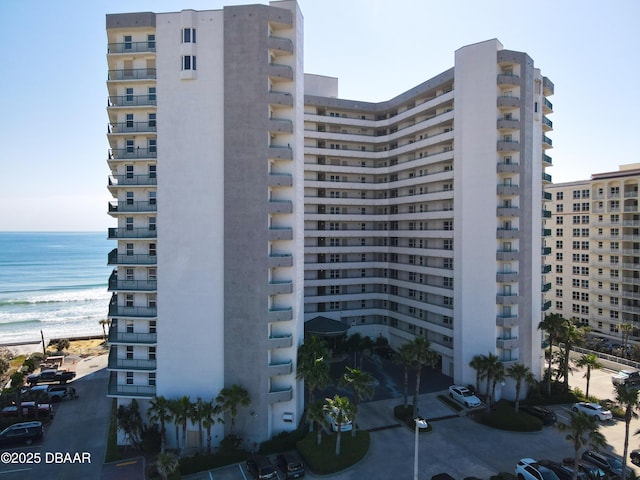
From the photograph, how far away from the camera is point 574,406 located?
42.8m

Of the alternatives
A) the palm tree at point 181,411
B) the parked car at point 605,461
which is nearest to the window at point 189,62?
the palm tree at point 181,411

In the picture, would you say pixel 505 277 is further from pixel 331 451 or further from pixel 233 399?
pixel 233 399

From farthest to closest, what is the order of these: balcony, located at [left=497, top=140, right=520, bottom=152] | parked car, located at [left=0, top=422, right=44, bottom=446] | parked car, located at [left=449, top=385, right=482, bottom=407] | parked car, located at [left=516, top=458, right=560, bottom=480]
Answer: balcony, located at [left=497, top=140, right=520, bottom=152], parked car, located at [left=449, top=385, right=482, bottom=407], parked car, located at [left=0, top=422, right=44, bottom=446], parked car, located at [left=516, top=458, right=560, bottom=480]

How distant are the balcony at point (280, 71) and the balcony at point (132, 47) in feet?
34.7

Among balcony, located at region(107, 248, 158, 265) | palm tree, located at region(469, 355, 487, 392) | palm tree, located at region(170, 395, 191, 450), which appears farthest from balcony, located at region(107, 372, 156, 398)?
palm tree, located at region(469, 355, 487, 392)

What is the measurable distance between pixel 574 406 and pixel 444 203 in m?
27.0

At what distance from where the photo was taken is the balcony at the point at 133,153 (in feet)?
121

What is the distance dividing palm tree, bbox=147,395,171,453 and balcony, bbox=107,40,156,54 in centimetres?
3029

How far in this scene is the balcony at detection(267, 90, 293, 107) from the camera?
120ft

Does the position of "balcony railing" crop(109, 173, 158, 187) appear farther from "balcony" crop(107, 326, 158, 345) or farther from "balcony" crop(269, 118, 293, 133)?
"balcony" crop(107, 326, 158, 345)

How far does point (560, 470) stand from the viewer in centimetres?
2998

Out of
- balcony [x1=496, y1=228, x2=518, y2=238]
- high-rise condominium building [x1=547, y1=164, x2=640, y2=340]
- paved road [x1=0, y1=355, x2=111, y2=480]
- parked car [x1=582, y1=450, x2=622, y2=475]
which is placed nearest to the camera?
parked car [x1=582, y1=450, x2=622, y2=475]

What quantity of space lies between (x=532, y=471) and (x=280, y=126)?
33.6 metres

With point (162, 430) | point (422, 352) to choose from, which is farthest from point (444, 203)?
point (162, 430)
